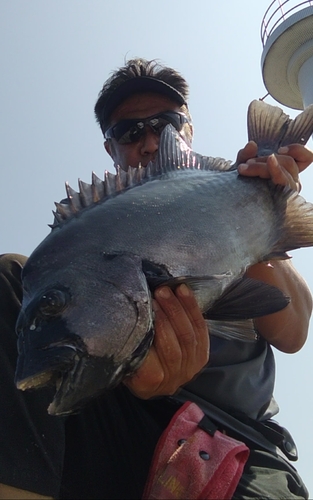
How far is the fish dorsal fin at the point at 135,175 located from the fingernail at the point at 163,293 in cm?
52

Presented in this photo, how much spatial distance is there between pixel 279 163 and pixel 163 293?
1.20 meters

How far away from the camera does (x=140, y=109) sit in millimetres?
4461

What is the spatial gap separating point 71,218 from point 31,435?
91 centimetres

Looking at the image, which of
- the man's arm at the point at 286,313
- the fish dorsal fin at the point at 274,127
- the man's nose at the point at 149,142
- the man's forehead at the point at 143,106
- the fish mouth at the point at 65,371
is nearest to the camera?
the fish mouth at the point at 65,371

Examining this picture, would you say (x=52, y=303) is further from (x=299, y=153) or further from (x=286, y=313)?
(x=286, y=313)

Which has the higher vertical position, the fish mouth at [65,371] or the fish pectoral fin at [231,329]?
the fish mouth at [65,371]

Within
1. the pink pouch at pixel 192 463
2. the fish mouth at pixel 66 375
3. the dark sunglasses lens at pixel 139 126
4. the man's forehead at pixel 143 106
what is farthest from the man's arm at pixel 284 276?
the man's forehead at pixel 143 106

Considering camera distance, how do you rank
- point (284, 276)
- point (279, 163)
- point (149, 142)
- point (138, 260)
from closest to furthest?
point (138, 260) < point (279, 163) < point (284, 276) < point (149, 142)

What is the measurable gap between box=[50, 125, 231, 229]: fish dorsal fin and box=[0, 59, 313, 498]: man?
26cm

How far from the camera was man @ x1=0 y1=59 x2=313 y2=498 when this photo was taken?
215 cm

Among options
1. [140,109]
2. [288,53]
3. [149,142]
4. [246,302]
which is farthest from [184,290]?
[288,53]

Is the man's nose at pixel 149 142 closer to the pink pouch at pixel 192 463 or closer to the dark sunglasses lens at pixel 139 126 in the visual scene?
the dark sunglasses lens at pixel 139 126

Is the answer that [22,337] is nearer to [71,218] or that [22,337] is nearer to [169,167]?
[71,218]

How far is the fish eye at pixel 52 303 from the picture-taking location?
1.90 m
